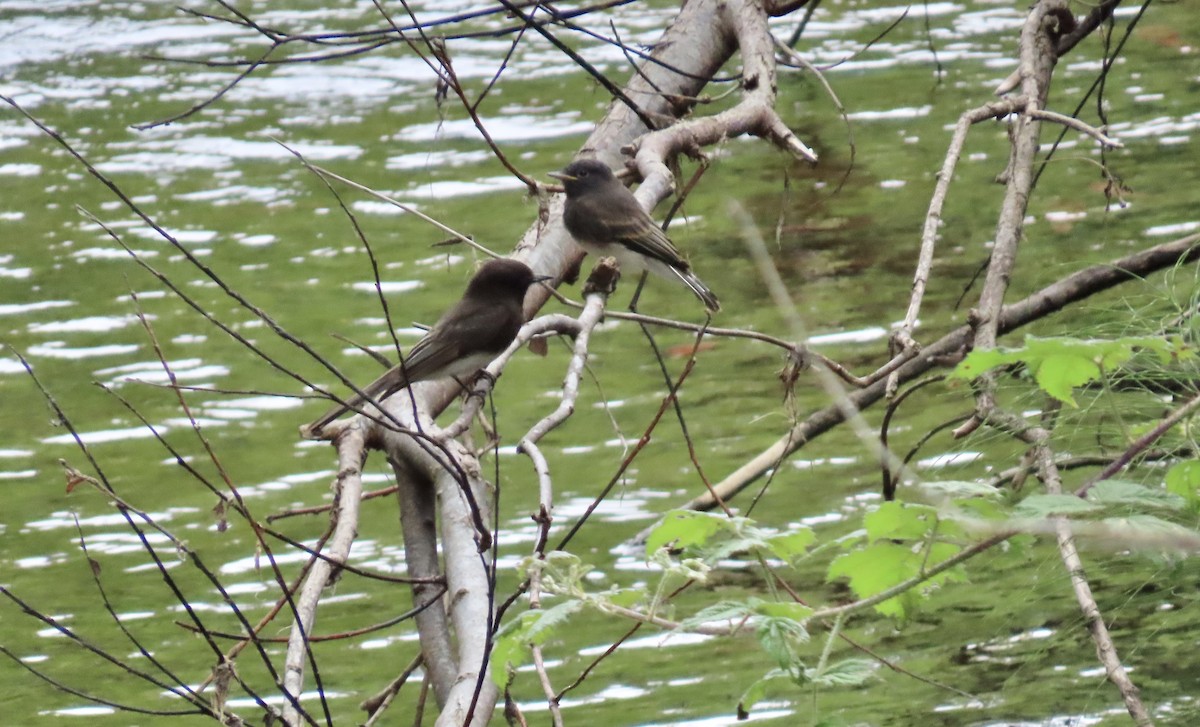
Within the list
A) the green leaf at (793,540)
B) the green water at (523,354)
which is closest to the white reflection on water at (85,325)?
the green water at (523,354)

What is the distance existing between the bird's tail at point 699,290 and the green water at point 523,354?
1.53 ft

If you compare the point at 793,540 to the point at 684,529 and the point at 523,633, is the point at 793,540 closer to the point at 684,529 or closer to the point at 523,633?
the point at 684,529

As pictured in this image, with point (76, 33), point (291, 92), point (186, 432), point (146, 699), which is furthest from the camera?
point (76, 33)

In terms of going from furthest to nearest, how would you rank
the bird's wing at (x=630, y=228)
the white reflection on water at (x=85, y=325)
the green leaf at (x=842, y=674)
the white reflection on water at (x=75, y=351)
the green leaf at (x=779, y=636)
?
1. the white reflection on water at (x=85, y=325)
2. the white reflection on water at (x=75, y=351)
3. the bird's wing at (x=630, y=228)
4. the green leaf at (x=842, y=674)
5. the green leaf at (x=779, y=636)

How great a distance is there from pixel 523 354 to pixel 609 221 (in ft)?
15.2

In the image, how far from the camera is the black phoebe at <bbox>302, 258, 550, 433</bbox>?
5.33m

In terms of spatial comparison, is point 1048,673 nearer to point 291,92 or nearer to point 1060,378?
point 1060,378

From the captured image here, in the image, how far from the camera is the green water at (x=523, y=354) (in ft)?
21.1

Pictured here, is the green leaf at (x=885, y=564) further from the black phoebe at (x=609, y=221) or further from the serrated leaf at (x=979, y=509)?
the black phoebe at (x=609, y=221)

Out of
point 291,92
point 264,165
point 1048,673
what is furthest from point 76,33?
point 1048,673

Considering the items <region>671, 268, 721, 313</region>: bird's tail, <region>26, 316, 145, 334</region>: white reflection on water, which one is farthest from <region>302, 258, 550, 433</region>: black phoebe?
<region>26, 316, 145, 334</region>: white reflection on water

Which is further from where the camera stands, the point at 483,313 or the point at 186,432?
the point at 186,432

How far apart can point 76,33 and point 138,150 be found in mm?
3678

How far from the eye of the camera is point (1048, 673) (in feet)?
20.0
